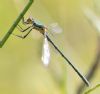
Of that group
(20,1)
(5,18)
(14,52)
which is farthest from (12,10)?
(20,1)

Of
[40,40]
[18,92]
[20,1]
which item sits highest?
[20,1]

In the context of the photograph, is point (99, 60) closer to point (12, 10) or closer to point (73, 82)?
point (73, 82)

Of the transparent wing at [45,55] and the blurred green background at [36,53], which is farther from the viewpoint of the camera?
the blurred green background at [36,53]

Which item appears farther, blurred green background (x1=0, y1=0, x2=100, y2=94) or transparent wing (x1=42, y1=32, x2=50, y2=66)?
blurred green background (x1=0, y1=0, x2=100, y2=94)

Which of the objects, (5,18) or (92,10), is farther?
(5,18)

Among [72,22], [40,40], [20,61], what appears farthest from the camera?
[72,22]

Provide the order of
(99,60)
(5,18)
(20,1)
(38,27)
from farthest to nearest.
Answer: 1. (5,18)
2. (99,60)
3. (20,1)
4. (38,27)

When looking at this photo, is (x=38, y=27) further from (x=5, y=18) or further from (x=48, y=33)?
(x=5, y=18)

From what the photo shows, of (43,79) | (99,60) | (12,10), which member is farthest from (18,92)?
(99,60)

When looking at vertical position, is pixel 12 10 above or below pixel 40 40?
above

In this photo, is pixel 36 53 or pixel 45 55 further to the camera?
pixel 36 53
